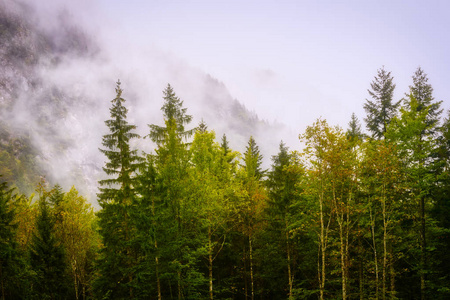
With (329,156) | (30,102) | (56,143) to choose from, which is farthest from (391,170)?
(30,102)

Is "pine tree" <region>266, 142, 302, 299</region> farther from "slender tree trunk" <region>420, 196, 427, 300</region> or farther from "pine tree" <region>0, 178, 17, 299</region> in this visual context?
"pine tree" <region>0, 178, 17, 299</region>

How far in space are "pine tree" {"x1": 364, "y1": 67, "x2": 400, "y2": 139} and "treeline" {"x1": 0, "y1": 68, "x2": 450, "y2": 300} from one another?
100 mm

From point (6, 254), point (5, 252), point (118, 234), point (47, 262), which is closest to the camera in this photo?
point (118, 234)

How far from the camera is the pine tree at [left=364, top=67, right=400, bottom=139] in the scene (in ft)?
85.6

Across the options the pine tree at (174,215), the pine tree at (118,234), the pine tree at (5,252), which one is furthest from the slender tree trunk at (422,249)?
the pine tree at (5,252)

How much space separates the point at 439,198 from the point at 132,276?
25.8 metres

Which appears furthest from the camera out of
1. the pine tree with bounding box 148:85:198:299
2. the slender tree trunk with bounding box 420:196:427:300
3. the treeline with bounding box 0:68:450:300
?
the slender tree trunk with bounding box 420:196:427:300

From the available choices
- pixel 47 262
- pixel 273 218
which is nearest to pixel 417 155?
pixel 273 218

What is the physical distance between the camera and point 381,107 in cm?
2653

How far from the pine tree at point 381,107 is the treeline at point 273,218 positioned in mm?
100

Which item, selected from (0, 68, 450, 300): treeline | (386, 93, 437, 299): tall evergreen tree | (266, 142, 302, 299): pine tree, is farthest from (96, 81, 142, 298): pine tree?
(386, 93, 437, 299): tall evergreen tree

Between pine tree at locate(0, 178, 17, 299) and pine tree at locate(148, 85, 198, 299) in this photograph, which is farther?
pine tree at locate(0, 178, 17, 299)

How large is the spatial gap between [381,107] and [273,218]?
52.5 feet

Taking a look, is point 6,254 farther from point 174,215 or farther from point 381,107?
point 381,107
